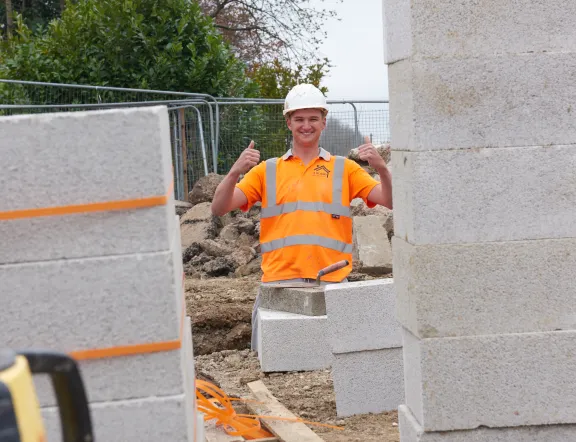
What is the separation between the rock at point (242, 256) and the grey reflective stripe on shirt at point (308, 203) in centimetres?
526

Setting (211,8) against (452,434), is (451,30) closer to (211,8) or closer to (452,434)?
(452,434)

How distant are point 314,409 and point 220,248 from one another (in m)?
6.48

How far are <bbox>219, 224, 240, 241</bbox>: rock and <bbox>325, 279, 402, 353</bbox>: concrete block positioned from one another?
7047 mm

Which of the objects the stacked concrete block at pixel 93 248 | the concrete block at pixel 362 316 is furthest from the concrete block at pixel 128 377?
the concrete block at pixel 362 316

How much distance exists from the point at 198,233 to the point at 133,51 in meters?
3.88

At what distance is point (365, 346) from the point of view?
6.27 meters

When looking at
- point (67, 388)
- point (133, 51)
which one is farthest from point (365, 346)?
point (133, 51)

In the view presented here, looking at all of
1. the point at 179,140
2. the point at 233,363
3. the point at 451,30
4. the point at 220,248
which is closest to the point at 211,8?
the point at 179,140

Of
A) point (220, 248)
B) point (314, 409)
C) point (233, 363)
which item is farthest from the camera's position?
point (220, 248)

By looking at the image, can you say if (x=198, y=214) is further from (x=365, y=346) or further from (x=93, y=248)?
(x=93, y=248)

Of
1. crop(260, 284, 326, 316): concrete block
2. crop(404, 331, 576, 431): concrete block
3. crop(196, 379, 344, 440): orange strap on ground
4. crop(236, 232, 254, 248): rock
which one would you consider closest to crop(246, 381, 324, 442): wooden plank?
crop(196, 379, 344, 440): orange strap on ground

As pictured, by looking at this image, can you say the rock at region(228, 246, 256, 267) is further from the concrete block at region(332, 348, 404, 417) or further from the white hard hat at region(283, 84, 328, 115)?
the concrete block at region(332, 348, 404, 417)

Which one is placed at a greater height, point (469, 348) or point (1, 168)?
point (1, 168)

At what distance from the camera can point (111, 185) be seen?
3479 mm
